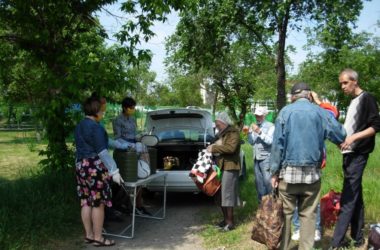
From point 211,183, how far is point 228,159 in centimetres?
44

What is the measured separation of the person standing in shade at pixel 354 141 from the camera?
4.82 m

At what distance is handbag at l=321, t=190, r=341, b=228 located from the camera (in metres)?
5.95

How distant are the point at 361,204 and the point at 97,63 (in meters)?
4.07

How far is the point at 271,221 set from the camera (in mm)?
4711

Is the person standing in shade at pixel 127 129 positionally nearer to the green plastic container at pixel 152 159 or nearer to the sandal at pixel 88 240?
the green plastic container at pixel 152 159

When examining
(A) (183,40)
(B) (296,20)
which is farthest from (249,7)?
(A) (183,40)

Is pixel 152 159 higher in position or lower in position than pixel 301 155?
lower

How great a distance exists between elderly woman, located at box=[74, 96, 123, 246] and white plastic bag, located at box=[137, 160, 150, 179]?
67 centimetres

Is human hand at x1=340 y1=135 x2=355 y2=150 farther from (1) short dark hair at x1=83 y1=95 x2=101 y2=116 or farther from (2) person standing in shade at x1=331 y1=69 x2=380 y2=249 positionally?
(1) short dark hair at x1=83 y1=95 x2=101 y2=116

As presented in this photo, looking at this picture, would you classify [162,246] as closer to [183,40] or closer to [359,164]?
[359,164]

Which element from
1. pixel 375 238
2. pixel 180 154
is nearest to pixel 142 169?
pixel 180 154

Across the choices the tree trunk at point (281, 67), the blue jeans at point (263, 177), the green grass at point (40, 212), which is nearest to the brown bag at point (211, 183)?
the blue jeans at point (263, 177)

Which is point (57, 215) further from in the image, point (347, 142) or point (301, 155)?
point (347, 142)

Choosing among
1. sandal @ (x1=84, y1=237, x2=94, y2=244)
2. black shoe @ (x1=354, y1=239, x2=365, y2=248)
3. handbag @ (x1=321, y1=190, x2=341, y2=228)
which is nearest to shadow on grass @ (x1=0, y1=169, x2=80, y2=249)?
sandal @ (x1=84, y1=237, x2=94, y2=244)
